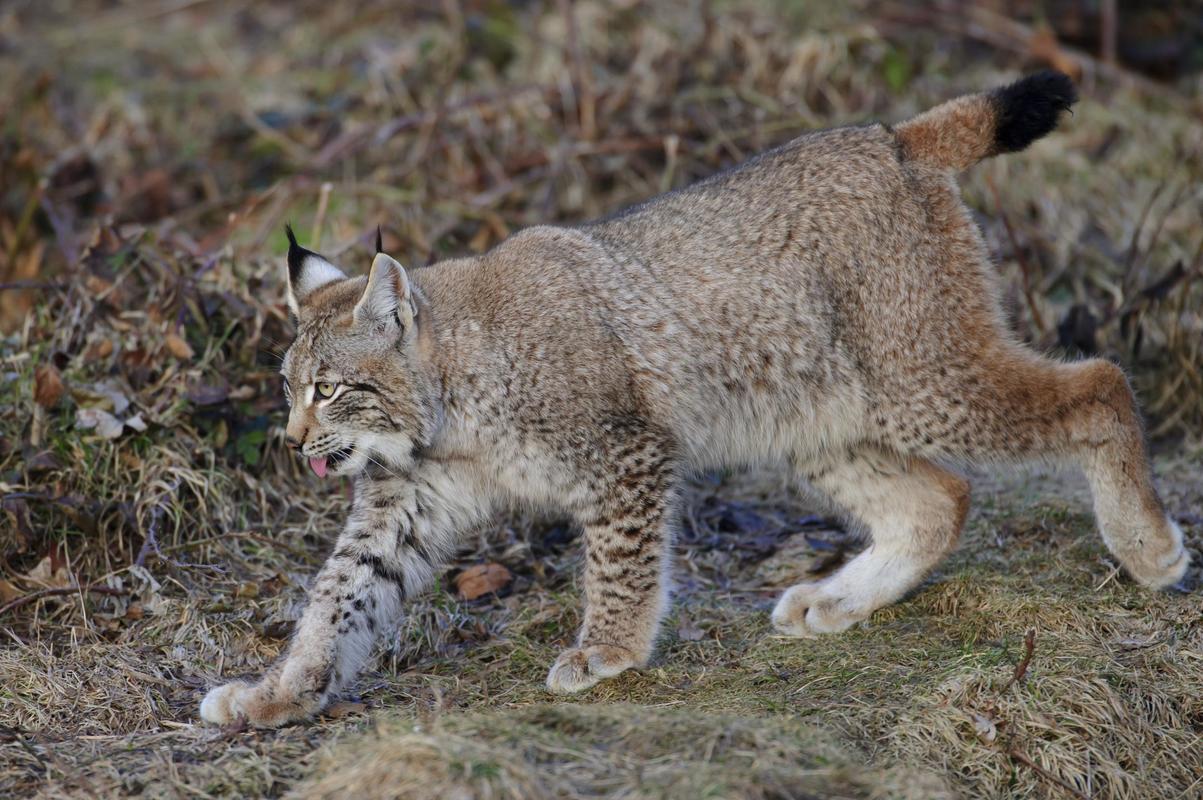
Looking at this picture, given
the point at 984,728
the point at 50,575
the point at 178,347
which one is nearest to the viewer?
the point at 984,728

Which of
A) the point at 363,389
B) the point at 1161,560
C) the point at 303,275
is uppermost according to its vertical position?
the point at 303,275

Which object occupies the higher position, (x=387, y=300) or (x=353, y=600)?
(x=387, y=300)

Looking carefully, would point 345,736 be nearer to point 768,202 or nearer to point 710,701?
point 710,701

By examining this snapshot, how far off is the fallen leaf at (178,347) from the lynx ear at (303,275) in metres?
0.98

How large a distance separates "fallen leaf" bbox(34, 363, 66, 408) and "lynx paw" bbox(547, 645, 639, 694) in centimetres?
245

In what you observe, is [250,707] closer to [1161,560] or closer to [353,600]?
[353,600]

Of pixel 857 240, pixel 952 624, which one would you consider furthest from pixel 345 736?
pixel 857 240

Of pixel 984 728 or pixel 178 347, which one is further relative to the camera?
pixel 178 347

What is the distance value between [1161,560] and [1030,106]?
5.74 ft

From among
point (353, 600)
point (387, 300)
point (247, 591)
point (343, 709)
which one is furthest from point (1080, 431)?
point (247, 591)

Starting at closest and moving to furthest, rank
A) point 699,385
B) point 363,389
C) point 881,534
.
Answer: point 363,389
point 699,385
point 881,534

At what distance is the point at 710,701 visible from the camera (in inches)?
173

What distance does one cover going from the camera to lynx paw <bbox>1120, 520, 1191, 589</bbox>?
16.4 ft

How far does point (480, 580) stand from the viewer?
5.55 m
